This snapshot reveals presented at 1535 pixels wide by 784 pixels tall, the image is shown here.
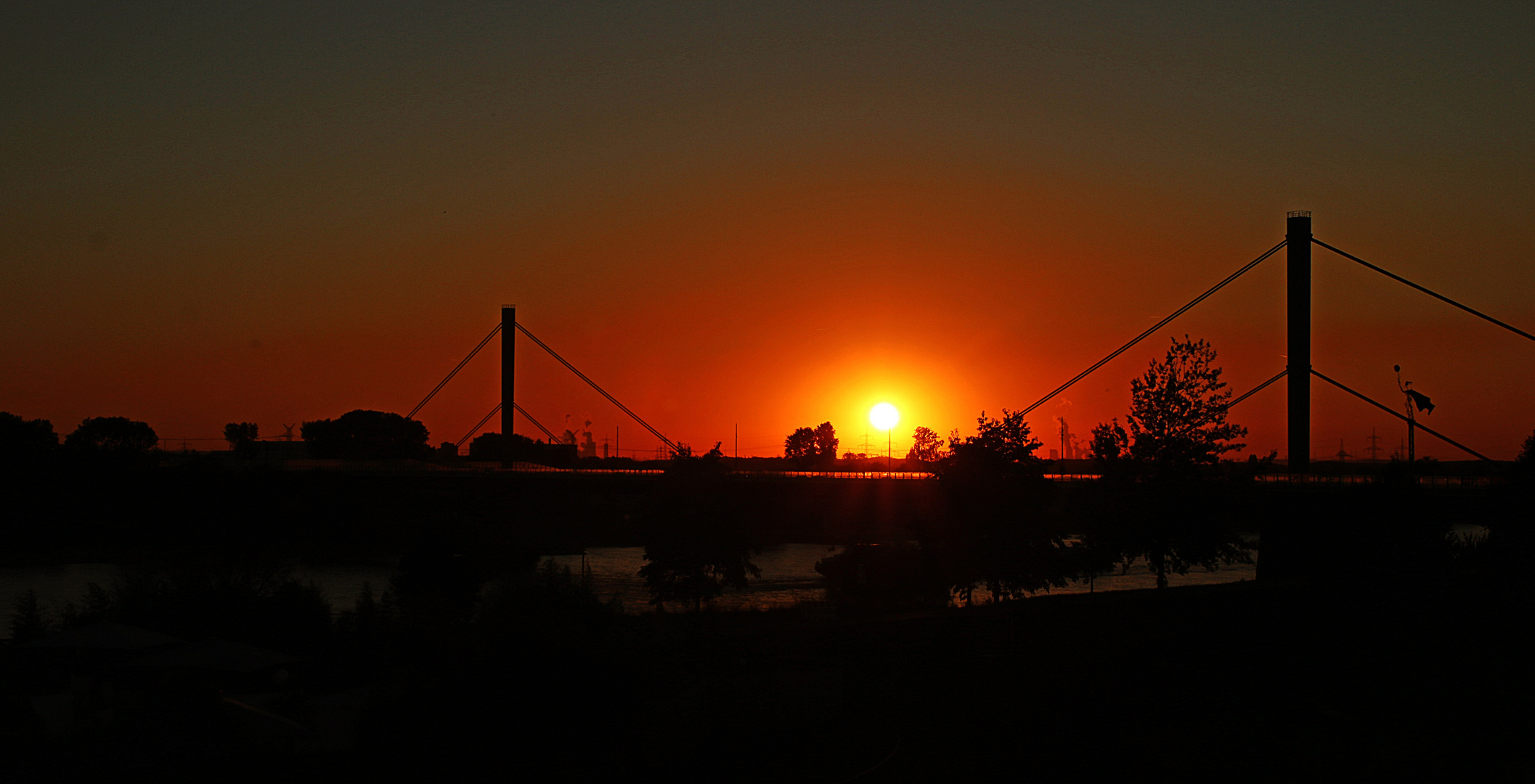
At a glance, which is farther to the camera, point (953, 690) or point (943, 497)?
point (943, 497)

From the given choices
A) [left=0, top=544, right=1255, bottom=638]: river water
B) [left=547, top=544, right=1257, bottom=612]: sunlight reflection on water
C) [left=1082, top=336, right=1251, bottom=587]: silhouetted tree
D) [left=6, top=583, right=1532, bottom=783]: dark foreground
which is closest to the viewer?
[left=6, top=583, right=1532, bottom=783]: dark foreground

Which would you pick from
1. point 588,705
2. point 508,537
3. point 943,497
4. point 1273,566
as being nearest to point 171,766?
point 588,705

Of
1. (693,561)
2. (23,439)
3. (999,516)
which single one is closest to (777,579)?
(693,561)

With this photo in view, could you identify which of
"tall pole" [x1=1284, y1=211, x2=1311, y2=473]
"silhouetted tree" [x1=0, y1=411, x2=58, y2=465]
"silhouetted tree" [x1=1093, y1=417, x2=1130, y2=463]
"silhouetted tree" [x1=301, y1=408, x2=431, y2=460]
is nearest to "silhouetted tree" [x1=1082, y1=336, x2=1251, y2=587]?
"silhouetted tree" [x1=1093, y1=417, x2=1130, y2=463]

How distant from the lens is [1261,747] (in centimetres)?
1582

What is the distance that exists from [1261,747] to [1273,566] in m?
23.7

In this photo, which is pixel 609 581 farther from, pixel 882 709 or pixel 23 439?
pixel 23 439

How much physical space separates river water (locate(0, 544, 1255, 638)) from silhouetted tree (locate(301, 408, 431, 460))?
68082 millimetres

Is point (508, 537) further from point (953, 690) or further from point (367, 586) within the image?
point (953, 690)

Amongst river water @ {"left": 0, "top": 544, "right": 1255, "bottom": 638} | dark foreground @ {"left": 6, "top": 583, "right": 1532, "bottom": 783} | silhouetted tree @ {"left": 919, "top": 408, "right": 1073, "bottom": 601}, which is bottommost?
river water @ {"left": 0, "top": 544, "right": 1255, "bottom": 638}

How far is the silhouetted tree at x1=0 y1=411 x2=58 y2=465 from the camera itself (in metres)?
72.5

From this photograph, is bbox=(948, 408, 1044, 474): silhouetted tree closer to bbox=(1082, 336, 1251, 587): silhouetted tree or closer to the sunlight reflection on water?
bbox=(1082, 336, 1251, 587): silhouetted tree

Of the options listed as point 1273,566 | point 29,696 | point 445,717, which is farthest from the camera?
point 1273,566

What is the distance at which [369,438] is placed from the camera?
446ft
